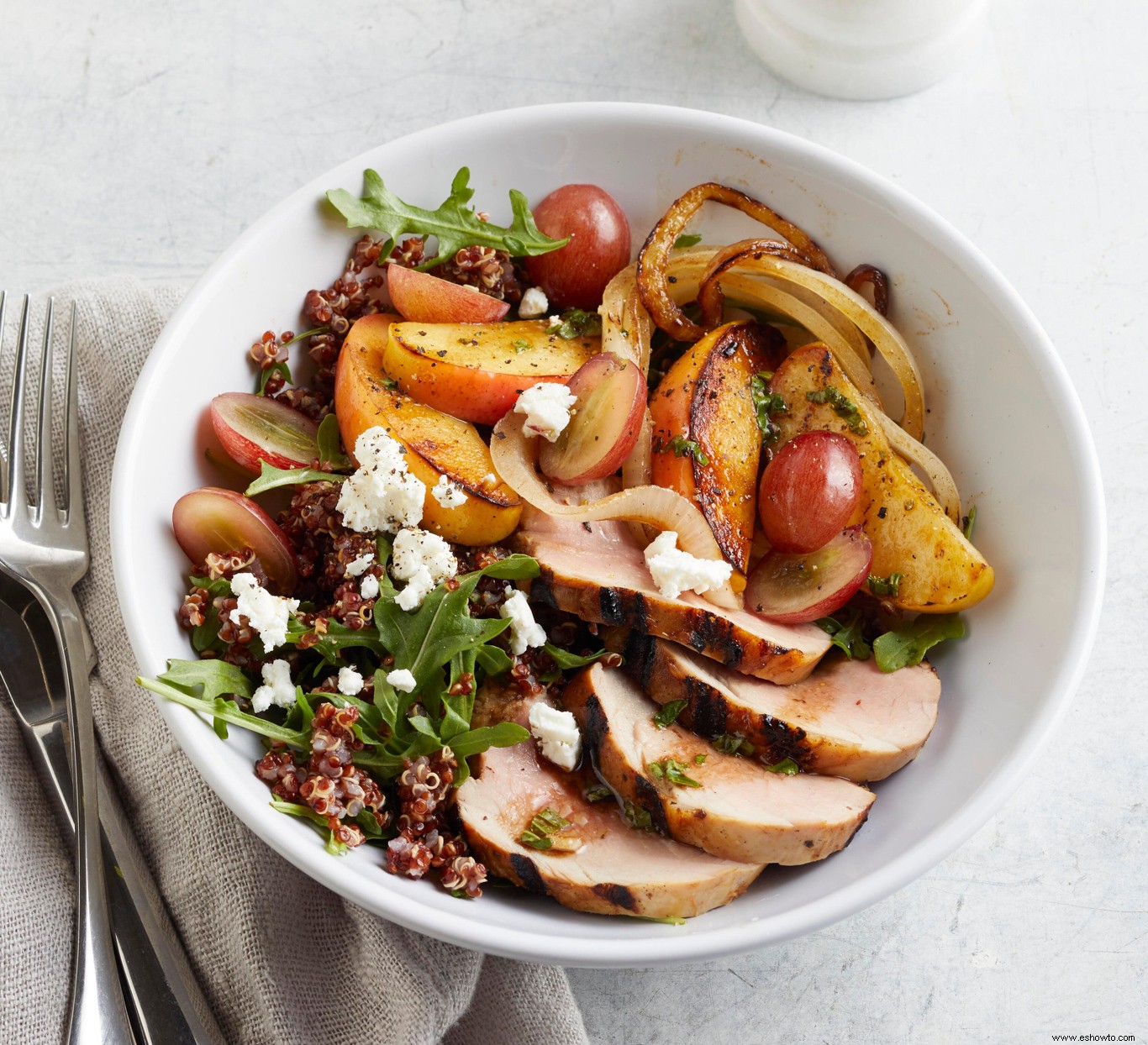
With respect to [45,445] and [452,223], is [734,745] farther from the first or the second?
[45,445]

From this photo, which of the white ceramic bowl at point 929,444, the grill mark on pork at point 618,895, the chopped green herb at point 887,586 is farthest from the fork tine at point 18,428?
the chopped green herb at point 887,586

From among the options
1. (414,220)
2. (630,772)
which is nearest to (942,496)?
(630,772)

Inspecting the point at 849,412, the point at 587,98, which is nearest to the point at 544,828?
the point at 849,412

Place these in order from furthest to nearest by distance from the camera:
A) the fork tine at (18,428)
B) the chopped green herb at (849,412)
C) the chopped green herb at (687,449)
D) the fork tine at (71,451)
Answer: the fork tine at (71,451), the fork tine at (18,428), the chopped green herb at (849,412), the chopped green herb at (687,449)

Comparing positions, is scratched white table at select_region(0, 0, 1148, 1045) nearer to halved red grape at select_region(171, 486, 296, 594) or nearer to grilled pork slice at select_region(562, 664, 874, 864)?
grilled pork slice at select_region(562, 664, 874, 864)

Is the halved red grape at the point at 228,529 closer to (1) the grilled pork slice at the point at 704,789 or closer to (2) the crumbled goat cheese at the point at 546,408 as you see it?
(2) the crumbled goat cheese at the point at 546,408

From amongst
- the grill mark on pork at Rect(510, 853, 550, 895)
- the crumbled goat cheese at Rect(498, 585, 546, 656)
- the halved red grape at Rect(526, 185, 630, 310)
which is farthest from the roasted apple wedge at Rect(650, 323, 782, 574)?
the grill mark on pork at Rect(510, 853, 550, 895)
